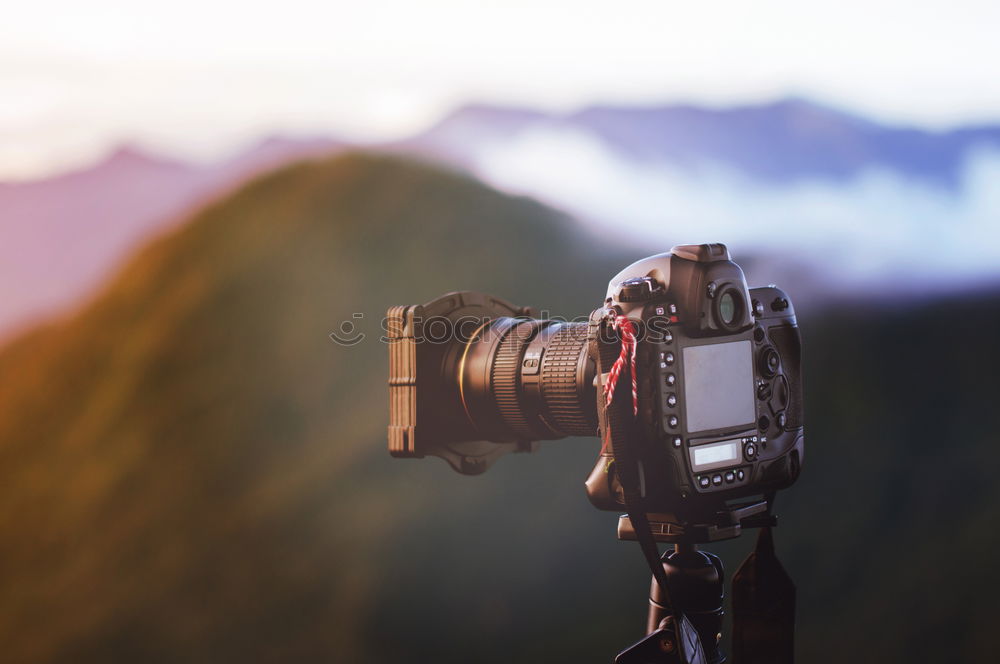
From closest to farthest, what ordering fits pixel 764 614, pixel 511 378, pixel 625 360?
1. pixel 625 360
2. pixel 764 614
3. pixel 511 378

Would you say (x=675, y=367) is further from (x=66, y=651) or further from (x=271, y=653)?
(x=66, y=651)

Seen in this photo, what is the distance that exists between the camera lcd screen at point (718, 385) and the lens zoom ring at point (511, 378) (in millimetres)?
273

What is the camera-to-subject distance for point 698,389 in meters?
0.94

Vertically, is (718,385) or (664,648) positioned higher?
(718,385)

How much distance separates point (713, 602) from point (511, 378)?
1.13ft

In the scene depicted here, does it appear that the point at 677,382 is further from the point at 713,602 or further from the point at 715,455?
the point at 713,602

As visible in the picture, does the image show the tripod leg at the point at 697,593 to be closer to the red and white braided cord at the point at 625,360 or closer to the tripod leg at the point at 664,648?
the tripod leg at the point at 664,648

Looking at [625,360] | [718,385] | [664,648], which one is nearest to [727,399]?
[718,385]

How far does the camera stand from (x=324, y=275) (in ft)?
5.72

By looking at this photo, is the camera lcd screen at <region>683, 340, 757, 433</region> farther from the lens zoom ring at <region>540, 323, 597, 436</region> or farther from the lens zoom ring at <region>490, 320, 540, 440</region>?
the lens zoom ring at <region>490, 320, 540, 440</region>

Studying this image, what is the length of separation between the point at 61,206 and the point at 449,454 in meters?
0.81

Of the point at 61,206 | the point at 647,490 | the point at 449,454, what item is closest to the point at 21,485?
the point at 61,206

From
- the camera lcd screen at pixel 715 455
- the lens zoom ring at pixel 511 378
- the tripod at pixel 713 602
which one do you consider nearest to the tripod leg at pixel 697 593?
the tripod at pixel 713 602

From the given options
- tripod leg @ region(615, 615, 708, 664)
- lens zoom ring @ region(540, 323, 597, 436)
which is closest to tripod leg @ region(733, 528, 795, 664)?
tripod leg @ region(615, 615, 708, 664)
